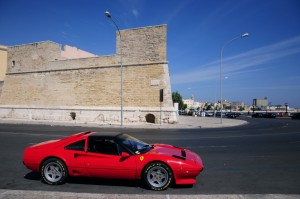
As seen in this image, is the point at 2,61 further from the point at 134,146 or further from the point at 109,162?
the point at 109,162

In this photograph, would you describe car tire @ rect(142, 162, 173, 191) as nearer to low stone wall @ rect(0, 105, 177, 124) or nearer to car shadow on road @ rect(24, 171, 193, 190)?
car shadow on road @ rect(24, 171, 193, 190)

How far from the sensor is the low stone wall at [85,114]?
2425 cm

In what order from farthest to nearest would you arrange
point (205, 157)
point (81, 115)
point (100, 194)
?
point (81, 115) → point (205, 157) → point (100, 194)

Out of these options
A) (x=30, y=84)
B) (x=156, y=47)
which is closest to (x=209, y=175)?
(x=156, y=47)

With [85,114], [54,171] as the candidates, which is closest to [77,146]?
[54,171]

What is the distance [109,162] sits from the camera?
489cm

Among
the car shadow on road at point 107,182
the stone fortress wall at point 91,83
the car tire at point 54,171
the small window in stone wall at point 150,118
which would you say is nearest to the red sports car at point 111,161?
the car tire at point 54,171

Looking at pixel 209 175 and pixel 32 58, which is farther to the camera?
pixel 32 58

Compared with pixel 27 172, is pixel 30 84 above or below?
above

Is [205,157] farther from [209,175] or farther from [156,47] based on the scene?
[156,47]

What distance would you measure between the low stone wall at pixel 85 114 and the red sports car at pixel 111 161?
61.3ft

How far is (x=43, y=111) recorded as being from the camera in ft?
93.9

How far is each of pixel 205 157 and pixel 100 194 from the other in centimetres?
472

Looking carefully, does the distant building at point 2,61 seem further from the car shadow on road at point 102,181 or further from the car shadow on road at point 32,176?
the car shadow on road at point 102,181
